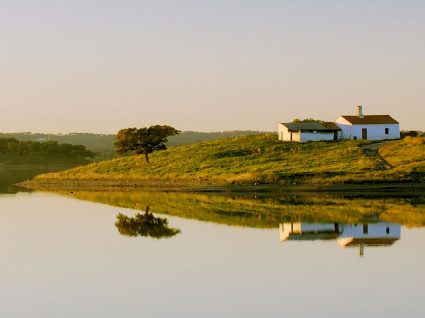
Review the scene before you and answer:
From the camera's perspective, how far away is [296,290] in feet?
94.2

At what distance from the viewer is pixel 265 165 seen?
103 meters

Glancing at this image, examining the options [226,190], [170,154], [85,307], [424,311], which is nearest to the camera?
[424,311]

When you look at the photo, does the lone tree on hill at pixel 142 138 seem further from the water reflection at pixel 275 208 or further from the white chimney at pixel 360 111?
the water reflection at pixel 275 208

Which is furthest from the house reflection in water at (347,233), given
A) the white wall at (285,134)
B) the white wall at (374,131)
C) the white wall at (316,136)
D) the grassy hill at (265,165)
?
the white wall at (374,131)

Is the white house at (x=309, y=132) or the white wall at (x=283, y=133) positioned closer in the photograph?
the white house at (x=309, y=132)

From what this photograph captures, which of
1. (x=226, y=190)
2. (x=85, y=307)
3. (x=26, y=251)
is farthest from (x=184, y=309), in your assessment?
(x=226, y=190)

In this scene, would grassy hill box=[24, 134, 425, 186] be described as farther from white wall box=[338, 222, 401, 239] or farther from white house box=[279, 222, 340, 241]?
white house box=[279, 222, 340, 241]

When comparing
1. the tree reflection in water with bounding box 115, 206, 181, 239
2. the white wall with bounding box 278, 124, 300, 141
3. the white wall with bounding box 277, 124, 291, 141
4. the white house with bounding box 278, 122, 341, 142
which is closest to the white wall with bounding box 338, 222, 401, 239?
the tree reflection in water with bounding box 115, 206, 181, 239

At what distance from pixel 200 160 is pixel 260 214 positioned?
2121 inches

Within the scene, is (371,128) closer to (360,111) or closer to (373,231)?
(360,111)

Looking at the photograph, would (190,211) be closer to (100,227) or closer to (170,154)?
(100,227)

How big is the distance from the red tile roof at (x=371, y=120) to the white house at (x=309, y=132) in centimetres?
257

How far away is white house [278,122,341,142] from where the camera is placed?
122 metres

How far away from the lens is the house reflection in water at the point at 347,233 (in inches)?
1690
